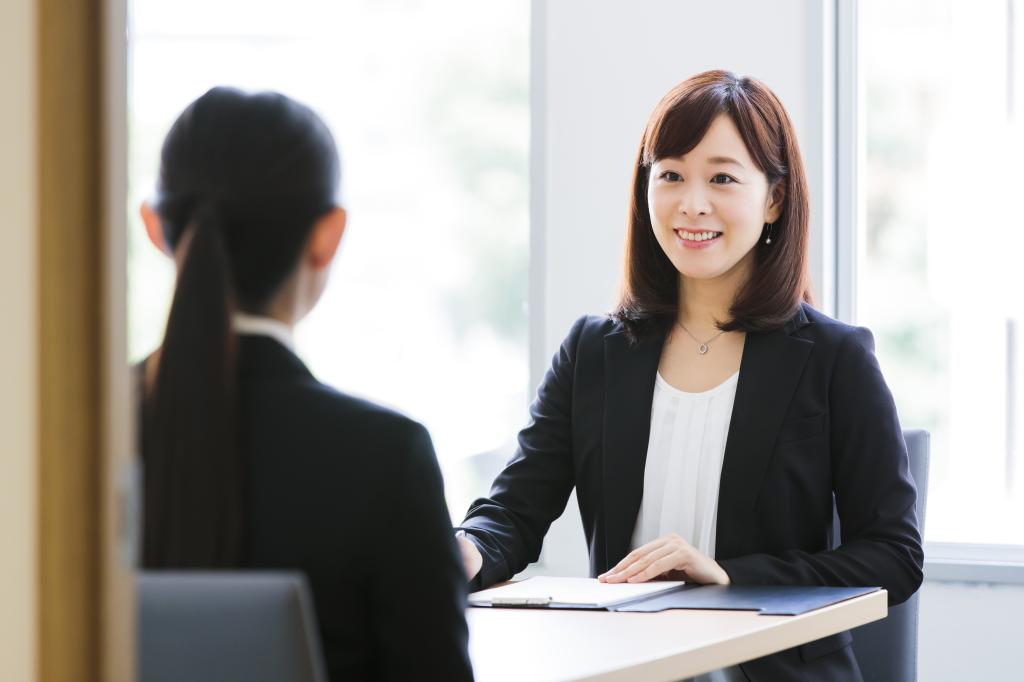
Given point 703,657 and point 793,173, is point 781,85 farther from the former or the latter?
point 703,657

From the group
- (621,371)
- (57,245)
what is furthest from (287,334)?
(621,371)

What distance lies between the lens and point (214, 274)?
733mm

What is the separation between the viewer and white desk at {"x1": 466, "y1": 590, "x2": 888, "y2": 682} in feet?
4.01

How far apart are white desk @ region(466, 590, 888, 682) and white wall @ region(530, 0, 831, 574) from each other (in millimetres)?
1605

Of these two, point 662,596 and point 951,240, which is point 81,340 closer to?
point 662,596

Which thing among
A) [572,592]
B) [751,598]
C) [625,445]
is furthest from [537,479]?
[751,598]

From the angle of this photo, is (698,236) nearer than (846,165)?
Yes

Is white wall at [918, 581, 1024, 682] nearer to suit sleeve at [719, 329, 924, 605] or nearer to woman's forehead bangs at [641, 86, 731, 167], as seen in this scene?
suit sleeve at [719, 329, 924, 605]

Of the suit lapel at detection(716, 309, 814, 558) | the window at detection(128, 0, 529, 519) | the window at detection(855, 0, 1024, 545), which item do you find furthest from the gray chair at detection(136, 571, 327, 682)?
the window at detection(855, 0, 1024, 545)

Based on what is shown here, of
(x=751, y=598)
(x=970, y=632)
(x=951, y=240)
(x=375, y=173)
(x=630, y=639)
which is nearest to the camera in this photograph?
(x=375, y=173)

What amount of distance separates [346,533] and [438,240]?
62 cm

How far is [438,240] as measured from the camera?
136 centimetres

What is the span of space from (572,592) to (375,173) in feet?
2.80

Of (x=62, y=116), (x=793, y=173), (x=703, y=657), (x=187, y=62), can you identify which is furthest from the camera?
(x=793, y=173)
